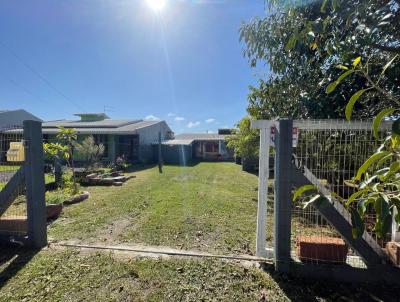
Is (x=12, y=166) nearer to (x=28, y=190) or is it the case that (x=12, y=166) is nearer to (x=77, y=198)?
(x=28, y=190)

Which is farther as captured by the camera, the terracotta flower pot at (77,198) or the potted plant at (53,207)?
the terracotta flower pot at (77,198)

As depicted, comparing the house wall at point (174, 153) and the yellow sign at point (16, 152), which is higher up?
the yellow sign at point (16, 152)

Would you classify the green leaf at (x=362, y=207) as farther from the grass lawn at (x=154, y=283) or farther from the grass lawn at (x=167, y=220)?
the grass lawn at (x=167, y=220)

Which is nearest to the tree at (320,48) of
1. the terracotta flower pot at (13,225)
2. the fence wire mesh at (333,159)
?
the fence wire mesh at (333,159)

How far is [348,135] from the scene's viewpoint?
10.6 feet

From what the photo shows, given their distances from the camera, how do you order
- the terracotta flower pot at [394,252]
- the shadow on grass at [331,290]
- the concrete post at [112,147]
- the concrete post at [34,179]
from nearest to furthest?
the shadow on grass at [331,290], the terracotta flower pot at [394,252], the concrete post at [34,179], the concrete post at [112,147]

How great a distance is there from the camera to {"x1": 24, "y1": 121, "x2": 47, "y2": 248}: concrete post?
383cm

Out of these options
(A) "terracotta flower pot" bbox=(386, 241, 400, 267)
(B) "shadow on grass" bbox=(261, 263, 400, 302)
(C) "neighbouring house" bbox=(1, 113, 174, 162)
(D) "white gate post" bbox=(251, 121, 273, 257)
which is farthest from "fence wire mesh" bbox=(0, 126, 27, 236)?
(C) "neighbouring house" bbox=(1, 113, 174, 162)

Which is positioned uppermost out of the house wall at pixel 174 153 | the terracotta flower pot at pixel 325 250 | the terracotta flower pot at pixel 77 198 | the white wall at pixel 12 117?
the white wall at pixel 12 117

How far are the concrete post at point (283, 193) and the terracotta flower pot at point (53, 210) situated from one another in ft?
16.5

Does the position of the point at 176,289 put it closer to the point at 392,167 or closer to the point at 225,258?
the point at 225,258

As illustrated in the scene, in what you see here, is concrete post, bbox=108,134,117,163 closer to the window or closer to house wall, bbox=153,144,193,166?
house wall, bbox=153,144,193,166

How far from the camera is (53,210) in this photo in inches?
218

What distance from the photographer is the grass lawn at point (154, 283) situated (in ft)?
9.00
